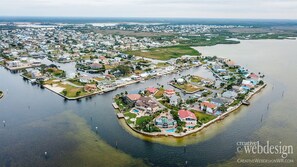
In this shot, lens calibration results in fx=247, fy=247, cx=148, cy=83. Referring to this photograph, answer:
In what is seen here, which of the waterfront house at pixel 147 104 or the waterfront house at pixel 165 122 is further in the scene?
the waterfront house at pixel 147 104

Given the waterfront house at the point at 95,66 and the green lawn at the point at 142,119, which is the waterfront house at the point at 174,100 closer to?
the green lawn at the point at 142,119

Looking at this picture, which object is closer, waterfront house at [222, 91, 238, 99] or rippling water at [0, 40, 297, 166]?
rippling water at [0, 40, 297, 166]

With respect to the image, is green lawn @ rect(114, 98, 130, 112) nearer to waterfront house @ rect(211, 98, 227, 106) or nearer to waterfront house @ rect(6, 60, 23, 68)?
waterfront house @ rect(211, 98, 227, 106)

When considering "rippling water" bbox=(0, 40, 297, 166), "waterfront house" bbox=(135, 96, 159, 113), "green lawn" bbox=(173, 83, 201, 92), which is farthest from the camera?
"green lawn" bbox=(173, 83, 201, 92)

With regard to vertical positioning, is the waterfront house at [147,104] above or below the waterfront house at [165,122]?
above

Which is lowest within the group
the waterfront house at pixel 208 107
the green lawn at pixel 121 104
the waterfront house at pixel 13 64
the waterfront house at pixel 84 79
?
the green lawn at pixel 121 104

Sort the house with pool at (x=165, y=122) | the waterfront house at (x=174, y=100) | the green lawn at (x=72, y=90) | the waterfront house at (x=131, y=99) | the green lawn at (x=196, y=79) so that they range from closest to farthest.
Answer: the house with pool at (x=165, y=122) < the waterfront house at (x=131, y=99) < the waterfront house at (x=174, y=100) < the green lawn at (x=72, y=90) < the green lawn at (x=196, y=79)

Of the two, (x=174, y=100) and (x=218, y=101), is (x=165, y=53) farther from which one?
(x=218, y=101)

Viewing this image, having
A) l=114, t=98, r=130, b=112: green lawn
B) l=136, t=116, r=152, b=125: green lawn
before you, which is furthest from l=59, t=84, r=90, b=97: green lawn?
l=136, t=116, r=152, b=125: green lawn

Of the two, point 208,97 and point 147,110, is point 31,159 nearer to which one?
point 147,110

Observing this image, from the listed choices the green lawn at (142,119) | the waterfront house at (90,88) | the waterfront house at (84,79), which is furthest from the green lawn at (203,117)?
the waterfront house at (84,79)
